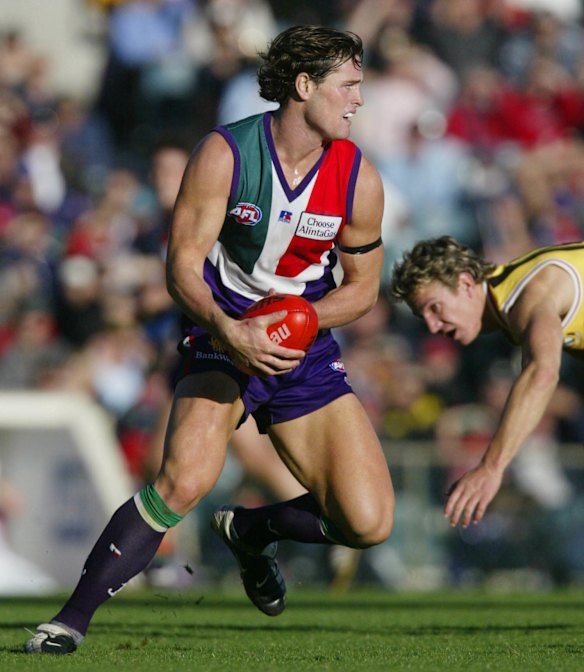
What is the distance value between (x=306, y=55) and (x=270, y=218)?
659 millimetres

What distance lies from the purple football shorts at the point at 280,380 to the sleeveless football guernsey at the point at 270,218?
0.23 m

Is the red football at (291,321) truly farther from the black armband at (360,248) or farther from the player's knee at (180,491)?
the player's knee at (180,491)

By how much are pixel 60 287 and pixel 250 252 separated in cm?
717

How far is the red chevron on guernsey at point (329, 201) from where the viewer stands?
5.41m

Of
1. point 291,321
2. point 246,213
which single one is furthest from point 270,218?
point 291,321

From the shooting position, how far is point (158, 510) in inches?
202

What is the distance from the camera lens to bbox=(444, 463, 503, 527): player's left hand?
5062mm

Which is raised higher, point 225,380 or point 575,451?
point 225,380

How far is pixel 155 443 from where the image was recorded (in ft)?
29.2

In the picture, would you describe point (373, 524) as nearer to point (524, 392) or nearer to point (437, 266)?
point (524, 392)

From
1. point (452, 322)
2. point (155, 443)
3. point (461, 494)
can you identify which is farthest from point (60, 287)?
point (461, 494)

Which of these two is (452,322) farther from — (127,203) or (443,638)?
(127,203)

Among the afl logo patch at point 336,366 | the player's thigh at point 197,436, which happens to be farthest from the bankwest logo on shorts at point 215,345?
the afl logo patch at point 336,366

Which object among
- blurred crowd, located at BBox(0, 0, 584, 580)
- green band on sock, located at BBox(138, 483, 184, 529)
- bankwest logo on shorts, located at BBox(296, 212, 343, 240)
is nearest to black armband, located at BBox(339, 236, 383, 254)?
bankwest logo on shorts, located at BBox(296, 212, 343, 240)
